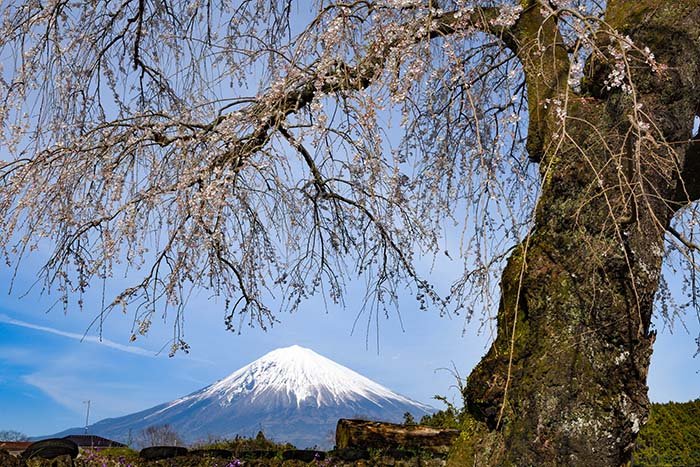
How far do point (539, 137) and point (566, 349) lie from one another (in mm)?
1414

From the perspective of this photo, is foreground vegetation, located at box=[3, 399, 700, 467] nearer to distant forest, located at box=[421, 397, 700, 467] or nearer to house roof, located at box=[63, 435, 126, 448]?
distant forest, located at box=[421, 397, 700, 467]

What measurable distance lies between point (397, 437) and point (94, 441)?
4283 mm

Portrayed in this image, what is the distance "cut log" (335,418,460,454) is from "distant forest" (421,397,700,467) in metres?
0.55

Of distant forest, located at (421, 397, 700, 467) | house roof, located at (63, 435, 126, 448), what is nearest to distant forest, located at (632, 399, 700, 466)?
distant forest, located at (421, 397, 700, 467)

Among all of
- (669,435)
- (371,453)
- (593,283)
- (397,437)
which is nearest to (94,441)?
(371,453)

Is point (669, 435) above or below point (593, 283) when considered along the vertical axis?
below

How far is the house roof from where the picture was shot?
8.55 meters

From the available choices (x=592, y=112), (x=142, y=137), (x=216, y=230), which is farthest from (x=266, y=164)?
(x=592, y=112)

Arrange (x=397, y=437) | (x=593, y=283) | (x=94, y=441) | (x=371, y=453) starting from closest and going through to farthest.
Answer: (x=593, y=283), (x=371, y=453), (x=397, y=437), (x=94, y=441)

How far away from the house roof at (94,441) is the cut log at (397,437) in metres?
3.37

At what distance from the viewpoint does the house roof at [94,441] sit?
855 cm

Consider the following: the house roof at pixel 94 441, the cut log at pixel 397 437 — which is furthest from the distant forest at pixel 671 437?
the house roof at pixel 94 441

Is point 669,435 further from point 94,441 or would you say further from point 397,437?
point 94,441

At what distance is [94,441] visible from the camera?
8.77 meters
